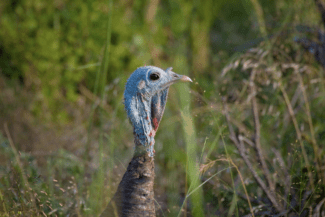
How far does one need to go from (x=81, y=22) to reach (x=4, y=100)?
154 cm

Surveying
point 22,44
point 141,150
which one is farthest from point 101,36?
point 141,150

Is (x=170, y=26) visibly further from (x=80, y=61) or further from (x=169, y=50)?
(x=80, y=61)

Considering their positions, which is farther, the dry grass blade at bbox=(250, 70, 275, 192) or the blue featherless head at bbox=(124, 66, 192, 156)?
the dry grass blade at bbox=(250, 70, 275, 192)

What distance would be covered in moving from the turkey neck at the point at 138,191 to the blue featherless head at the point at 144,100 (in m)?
0.06

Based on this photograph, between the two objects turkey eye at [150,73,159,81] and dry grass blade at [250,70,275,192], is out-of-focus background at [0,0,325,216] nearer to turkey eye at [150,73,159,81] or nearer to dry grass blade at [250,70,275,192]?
dry grass blade at [250,70,275,192]

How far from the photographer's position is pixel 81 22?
4328 mm

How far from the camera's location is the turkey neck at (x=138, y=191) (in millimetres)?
1696

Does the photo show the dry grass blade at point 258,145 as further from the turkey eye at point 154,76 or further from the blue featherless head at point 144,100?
the turkey eye at point 154,76

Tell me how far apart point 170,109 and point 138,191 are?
2844 millimetres

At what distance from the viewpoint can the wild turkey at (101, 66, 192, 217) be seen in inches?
67.0

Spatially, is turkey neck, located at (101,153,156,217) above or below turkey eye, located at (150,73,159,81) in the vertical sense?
below

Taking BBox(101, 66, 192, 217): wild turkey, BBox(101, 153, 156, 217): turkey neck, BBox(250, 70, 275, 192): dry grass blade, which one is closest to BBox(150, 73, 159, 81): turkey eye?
BBox(101, 66, 192, 217): wild turkey

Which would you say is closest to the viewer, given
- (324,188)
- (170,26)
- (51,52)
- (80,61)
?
(324,188)

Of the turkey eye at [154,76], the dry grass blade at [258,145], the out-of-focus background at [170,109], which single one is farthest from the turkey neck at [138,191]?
the dry grass blade at [258,145]
